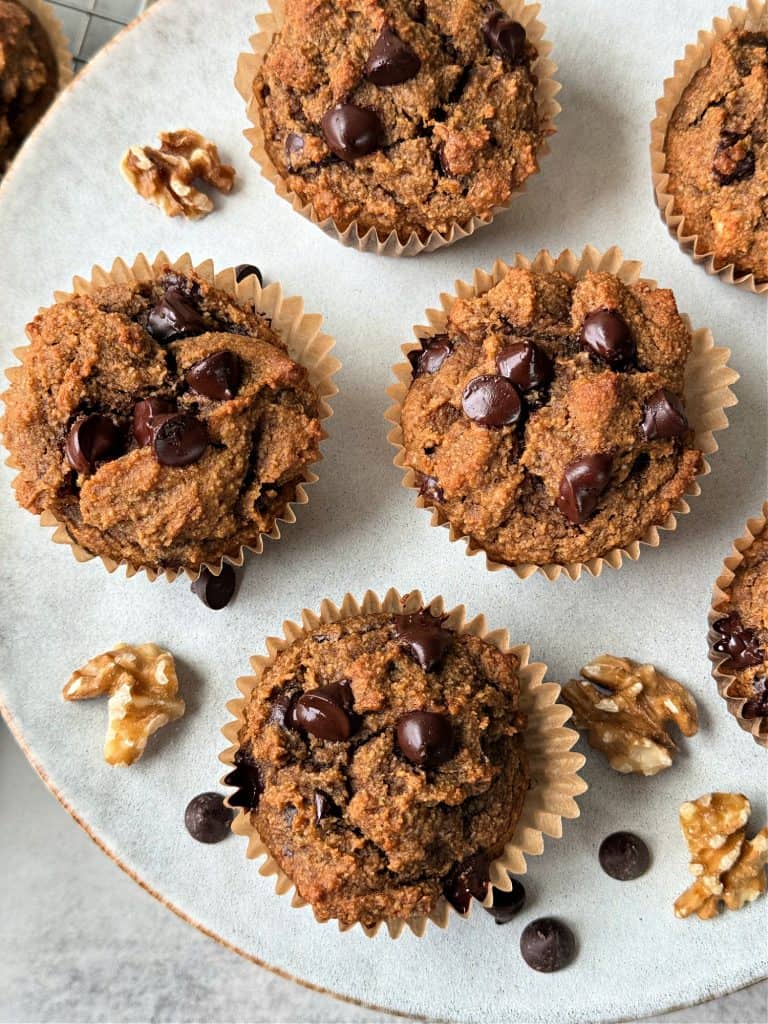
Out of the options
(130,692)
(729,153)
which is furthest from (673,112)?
(130,692)

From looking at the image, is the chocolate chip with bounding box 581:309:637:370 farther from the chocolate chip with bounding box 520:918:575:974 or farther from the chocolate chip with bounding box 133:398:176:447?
the chocolate chip with bounding box 520:918:575:974

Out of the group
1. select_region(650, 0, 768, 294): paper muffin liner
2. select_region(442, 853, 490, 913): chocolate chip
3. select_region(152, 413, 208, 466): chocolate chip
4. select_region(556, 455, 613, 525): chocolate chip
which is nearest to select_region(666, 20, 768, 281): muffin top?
select_region(650, 0, 768, 294): paper muffin liner

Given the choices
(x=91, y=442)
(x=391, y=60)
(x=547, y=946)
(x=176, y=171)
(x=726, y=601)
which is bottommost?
(x=547, y=946)

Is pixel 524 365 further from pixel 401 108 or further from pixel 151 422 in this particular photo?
pixel 151 422

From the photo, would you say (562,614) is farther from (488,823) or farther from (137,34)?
(137,34)

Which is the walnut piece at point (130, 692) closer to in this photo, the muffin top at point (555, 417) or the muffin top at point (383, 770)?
the muffin top at point (383, 770)
